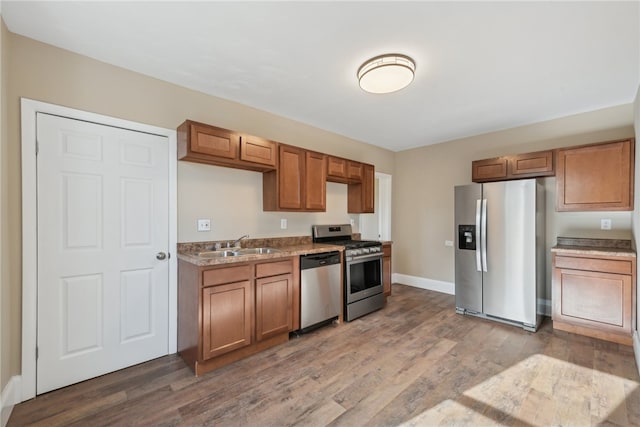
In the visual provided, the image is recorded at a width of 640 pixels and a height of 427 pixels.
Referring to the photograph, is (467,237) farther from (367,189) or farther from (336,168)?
(336,168)

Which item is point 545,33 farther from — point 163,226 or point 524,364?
point 163,226

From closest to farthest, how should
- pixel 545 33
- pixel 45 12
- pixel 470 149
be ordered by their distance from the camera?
pixel 45 12 → pixel 545 33 → pixel 470 149

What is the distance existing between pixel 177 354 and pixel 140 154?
190cm

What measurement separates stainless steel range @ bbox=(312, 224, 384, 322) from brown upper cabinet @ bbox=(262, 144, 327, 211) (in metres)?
0.61

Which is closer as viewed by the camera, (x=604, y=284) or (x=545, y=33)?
(x=545, y=33)

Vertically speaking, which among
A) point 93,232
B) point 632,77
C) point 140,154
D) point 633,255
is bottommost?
point 633,255

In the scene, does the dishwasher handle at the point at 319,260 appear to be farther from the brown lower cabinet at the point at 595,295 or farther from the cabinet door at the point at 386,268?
the brown lower cabinet at the point at 595,295

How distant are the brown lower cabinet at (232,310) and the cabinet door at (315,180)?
3.00ft

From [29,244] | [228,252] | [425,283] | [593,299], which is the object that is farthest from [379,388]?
[425,283]

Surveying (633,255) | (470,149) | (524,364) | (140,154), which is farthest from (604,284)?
(140,154)

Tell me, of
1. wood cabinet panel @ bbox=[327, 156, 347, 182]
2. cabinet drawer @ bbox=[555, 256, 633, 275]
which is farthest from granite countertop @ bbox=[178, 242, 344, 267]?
cabinet drawer @ bbox=[555, 256, 633, 275]

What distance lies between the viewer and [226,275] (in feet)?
7.82

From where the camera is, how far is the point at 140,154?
2.47 meters

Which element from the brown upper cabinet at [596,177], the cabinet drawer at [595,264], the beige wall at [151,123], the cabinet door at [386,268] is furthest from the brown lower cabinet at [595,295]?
the beige wall at [151,123]
